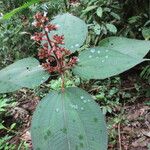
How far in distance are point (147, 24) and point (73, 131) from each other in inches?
85.5

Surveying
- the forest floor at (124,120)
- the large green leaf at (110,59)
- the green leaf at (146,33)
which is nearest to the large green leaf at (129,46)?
the large green leaf at (110,59)

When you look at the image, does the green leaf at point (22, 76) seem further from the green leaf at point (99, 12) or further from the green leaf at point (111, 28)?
the green leaf at point (99, 12)

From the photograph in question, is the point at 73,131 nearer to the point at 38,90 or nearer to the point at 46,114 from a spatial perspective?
the point at 46,114

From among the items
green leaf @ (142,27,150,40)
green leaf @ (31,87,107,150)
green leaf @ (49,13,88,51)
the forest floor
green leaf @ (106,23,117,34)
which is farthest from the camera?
green leaf @ (106,23,117,34)

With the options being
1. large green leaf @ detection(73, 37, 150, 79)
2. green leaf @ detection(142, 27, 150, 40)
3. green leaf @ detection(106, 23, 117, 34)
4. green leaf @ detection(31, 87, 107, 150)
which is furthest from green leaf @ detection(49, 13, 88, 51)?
green leaf @ detection(106, 23, 117, 34)

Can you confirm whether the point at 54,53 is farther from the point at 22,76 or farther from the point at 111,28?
the point at 111,28

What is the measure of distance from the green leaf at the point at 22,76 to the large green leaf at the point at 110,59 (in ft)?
0.29

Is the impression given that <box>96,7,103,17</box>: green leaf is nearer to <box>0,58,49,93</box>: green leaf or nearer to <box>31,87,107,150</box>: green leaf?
<box>0,58,49,93</box>: green leaf

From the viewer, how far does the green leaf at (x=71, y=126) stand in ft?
2.26

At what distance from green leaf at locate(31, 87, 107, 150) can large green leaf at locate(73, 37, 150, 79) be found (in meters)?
→ 0.06

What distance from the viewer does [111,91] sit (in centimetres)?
259

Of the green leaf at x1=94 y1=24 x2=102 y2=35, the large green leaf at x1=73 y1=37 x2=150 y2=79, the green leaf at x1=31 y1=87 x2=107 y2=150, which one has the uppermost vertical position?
the large green leaf at x1=73 y1=37 x2=150 y2=79

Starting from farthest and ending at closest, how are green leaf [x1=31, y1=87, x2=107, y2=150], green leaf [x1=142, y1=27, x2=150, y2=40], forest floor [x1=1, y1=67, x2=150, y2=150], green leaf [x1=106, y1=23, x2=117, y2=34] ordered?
green leaf [x1=106, y1=23, x2=117, y2=34] → green leaf [x1=142, y1=27, x2=150, y2=40] → forest floor [x1=1, y1=67, x2=150, y2=150] → green leaf [x1=31, y1=87, x2=107, y2=150]

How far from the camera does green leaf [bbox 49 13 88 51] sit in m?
0.83
